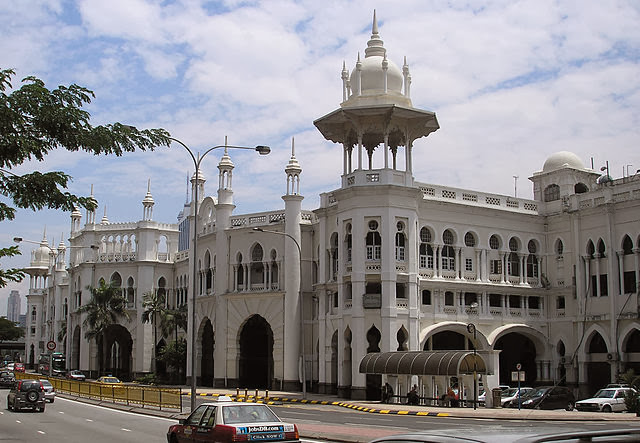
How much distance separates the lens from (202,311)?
59.4 m

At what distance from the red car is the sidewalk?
530 centimetres

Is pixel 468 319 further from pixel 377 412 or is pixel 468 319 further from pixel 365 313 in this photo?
pixel 377 412

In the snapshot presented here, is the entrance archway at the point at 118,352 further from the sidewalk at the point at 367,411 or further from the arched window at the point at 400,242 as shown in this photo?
the arched window at the point at 400,242

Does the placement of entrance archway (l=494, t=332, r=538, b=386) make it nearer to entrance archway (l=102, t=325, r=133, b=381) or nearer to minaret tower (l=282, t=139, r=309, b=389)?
minaret tower (l=282, t=139, r=309, b=389)

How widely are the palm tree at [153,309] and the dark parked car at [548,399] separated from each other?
3732 centimetres

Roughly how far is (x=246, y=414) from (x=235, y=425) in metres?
0.68

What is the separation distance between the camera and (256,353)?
192ft

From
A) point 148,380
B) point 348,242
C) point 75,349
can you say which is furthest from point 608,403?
point 75,349

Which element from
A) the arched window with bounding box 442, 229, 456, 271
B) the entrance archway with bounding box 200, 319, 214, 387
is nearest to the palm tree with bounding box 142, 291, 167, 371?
the entrance archway with bounding box 200, 319, 214, 387

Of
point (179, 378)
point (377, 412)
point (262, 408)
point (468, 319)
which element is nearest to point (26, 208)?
point (262, 408)

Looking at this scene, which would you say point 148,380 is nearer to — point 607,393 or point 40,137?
point 607,393

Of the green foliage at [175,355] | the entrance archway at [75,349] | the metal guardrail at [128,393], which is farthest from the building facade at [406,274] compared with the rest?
the entrance archway at [75,349]

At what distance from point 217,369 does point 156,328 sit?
59.6ft

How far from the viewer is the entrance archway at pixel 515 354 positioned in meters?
52.5
